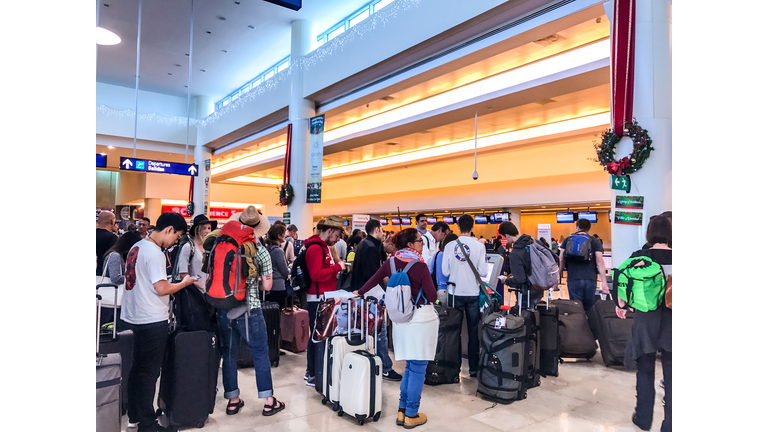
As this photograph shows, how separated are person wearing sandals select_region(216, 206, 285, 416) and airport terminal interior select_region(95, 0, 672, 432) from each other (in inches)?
5.8

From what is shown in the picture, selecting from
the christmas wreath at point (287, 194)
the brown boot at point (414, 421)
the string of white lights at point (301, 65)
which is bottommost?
the brown boot at point (414, 421)

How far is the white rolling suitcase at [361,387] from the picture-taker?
137 inches

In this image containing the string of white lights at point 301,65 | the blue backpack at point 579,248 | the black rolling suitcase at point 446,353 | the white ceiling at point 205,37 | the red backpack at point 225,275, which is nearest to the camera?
the red backpack at point 225,275

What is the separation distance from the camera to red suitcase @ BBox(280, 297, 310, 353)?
564cm

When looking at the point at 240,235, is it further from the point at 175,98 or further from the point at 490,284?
the point at 175,98

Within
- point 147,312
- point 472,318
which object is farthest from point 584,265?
point 147,312

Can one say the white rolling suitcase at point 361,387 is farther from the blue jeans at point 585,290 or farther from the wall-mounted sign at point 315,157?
the wall-mounted sign at point 315,157

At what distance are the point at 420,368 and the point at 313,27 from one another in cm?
1159

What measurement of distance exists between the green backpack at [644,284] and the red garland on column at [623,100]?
230 centimetres

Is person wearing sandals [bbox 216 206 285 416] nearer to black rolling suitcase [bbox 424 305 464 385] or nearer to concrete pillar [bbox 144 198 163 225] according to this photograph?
black rolling suitcase [bbox 424 305 464 385]

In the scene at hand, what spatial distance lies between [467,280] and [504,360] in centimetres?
96

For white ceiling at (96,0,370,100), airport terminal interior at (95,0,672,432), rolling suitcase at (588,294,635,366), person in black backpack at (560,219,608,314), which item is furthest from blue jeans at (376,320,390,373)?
white ceiling at (96,0,370,100)

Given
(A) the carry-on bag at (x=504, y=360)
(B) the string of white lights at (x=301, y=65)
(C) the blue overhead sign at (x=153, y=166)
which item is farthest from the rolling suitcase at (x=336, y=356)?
(C) the blue overhead sign at (x=153, y=166)
